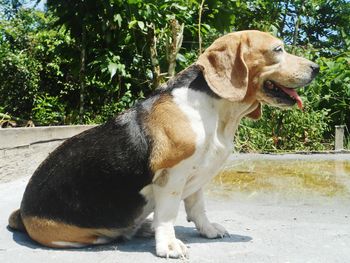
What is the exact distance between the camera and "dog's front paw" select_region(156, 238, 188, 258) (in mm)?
2768

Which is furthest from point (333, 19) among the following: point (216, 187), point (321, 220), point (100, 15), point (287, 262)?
point (287, 262)

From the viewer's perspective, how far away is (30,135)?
552cm

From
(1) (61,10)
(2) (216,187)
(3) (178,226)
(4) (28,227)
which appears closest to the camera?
(4) (28,227)

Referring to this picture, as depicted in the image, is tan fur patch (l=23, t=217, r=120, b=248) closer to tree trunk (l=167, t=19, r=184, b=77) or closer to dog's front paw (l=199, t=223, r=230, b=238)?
dog's front paw (l=199, t=223, r=230, b=238)

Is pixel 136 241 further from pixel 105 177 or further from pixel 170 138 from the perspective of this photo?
pixel 170 138

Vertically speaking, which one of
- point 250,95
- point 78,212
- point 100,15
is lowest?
point 78,212

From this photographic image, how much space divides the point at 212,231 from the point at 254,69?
1.13 meters

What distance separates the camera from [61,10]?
24.8 feet

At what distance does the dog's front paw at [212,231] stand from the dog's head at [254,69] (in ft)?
2.98

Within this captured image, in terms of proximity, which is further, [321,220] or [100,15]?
[100,15]

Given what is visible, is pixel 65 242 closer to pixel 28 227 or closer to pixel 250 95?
pixel 28 227

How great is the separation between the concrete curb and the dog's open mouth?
304cm

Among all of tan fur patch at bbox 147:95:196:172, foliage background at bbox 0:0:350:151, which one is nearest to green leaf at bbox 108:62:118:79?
foliage background at bbox 0:0:350:151

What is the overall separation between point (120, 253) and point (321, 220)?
1700 millimetres
